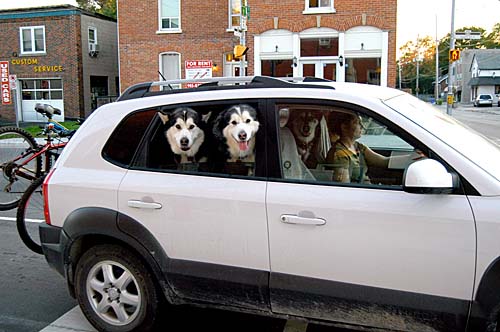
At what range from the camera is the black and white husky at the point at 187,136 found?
325cm

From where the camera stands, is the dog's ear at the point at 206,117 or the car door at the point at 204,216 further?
the dog's ear at the point at 206,117

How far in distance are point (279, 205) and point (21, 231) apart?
3.18 meters

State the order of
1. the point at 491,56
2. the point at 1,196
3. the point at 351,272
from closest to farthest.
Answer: the point at 351,272, the point at 1,196, the point at 491,56

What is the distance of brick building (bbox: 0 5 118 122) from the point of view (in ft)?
93.2

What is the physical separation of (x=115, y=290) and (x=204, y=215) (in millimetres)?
948

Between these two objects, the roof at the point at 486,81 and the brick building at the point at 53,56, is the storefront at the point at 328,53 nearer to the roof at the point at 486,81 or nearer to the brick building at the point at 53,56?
the brick building at the point at 53,56

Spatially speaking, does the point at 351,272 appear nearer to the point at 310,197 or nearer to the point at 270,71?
the point at 310,197

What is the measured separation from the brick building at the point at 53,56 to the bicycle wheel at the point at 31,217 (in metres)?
22.4

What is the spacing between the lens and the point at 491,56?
7194 cm

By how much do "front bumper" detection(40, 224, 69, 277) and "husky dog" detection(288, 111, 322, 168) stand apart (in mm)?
1822

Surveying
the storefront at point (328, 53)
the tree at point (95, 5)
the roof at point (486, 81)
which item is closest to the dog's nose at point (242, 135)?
the storefront at point (328, 53)

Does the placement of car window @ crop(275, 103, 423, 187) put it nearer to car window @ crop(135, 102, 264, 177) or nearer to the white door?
car window @ crop(135, 102, 264, 177)

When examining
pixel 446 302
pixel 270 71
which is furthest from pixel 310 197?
pixel 270 71

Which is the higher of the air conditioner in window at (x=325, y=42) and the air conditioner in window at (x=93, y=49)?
the air conditioner in window at (x=93, y=49)
